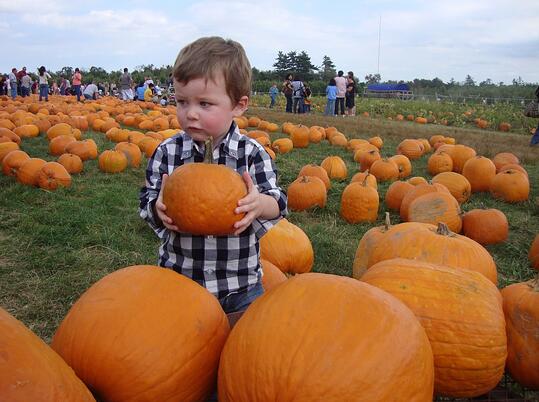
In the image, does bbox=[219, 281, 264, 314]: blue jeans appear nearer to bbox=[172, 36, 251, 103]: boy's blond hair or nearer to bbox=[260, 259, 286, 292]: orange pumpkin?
bbox=[260, 259, 286, 292]: orange pumpkin

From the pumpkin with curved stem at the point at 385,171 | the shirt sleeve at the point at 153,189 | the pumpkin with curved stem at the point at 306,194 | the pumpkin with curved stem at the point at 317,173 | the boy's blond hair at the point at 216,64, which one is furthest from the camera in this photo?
the pumpkin with curved stem at the point at 385,171

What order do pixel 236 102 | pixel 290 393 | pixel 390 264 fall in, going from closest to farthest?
pixel 290 393 → pixel 390 264 → pixel 236 102

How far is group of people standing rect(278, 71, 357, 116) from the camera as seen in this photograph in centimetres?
2136

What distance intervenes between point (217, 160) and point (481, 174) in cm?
529

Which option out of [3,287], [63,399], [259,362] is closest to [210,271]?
[259,362]

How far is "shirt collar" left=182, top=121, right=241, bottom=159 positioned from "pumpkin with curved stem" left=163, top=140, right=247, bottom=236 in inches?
23.7

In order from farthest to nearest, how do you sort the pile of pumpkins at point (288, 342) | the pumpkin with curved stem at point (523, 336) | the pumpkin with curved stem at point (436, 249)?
the pumpkin with curved stem at point (436, 249) < the pumpkin with curved stem at point (523, 336) < the pile of pumpkins at point (288, 342)

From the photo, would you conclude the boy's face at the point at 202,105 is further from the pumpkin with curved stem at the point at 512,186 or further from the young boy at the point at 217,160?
the pumpkin with curved stem at the point at 512,186

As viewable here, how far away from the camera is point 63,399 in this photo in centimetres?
108

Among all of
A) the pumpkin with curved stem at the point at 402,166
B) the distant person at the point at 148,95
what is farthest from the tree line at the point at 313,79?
the pumpkin with curved stem at the point at 402,166

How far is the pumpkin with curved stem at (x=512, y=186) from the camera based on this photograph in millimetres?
6074

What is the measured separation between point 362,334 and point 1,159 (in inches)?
272

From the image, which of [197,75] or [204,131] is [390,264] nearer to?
[204,131]

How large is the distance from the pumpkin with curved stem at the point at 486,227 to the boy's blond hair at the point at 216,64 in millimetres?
3306
